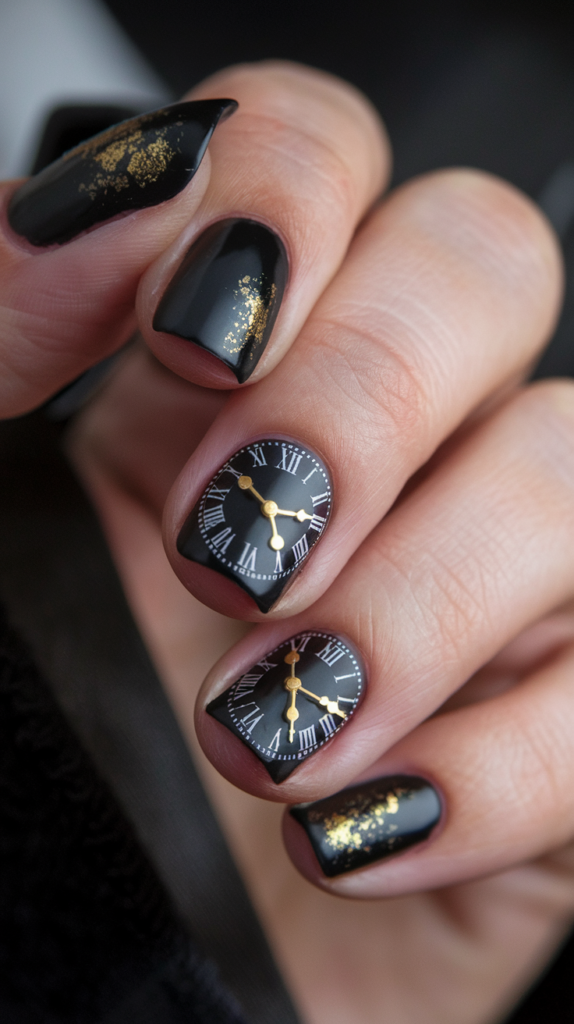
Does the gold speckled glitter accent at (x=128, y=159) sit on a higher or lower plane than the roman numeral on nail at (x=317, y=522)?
higher

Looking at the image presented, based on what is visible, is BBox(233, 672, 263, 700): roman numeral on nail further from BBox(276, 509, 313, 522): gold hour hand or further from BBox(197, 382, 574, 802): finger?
BBox(276, 509, 313, 522): gold hour hand

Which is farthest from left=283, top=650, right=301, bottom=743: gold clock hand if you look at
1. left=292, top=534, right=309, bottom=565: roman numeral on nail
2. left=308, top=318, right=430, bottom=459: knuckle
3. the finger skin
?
the finger skin

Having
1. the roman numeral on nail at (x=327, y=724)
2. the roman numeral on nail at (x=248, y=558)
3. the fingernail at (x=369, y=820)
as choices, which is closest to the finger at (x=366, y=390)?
the roman numeral on nail at (x=248, y=558)

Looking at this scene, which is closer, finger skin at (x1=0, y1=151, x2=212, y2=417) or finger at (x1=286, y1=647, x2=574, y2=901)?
finger skin at (x1=0, y1=151, x2=212, y2=417)

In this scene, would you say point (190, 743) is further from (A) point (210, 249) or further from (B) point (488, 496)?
(A) point (210, 249)

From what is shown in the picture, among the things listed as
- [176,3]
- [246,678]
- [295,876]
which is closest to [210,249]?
[246,678]

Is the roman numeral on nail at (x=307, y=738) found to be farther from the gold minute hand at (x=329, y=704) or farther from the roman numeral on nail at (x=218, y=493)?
the roman numeral on nail at (x=218, y=493)

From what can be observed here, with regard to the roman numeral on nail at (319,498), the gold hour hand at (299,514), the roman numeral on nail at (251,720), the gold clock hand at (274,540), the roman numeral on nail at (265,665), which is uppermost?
the roman numeral on nail at (319,498)
